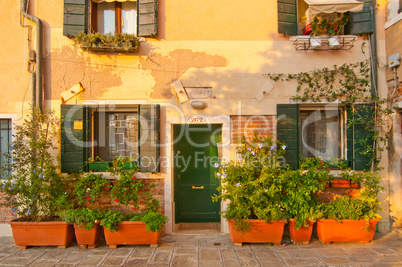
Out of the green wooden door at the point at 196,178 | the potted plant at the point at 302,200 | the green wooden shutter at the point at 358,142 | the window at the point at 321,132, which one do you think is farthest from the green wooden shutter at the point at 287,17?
the potted plant at the point at 302,200

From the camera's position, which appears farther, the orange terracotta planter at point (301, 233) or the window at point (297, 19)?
the window at point (297, 19)

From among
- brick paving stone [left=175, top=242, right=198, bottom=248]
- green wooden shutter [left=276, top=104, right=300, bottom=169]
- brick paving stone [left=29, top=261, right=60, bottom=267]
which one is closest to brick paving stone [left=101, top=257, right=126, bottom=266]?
brick paving stone [left=29, top=261, right=60, bottom=267]

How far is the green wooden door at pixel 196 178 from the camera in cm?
509

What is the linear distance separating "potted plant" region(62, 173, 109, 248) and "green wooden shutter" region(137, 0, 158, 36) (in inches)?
106

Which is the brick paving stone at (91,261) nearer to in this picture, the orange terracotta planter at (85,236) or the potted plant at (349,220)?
the orange terracotta planter at (85,236)

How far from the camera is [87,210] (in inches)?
167

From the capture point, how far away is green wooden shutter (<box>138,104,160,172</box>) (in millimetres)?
4633

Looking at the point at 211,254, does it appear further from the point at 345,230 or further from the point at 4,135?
the point at 4,135

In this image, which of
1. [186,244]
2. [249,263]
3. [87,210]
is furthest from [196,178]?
[87,210]

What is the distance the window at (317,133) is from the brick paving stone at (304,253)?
1.38 m

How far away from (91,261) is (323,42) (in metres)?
5.26

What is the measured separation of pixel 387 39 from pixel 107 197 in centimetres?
590

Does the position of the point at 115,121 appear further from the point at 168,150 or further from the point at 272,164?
the point at 272,164

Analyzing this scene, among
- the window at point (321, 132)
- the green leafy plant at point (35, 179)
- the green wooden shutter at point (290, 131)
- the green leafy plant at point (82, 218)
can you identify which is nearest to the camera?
the green leafy plant at point (82, 218)
